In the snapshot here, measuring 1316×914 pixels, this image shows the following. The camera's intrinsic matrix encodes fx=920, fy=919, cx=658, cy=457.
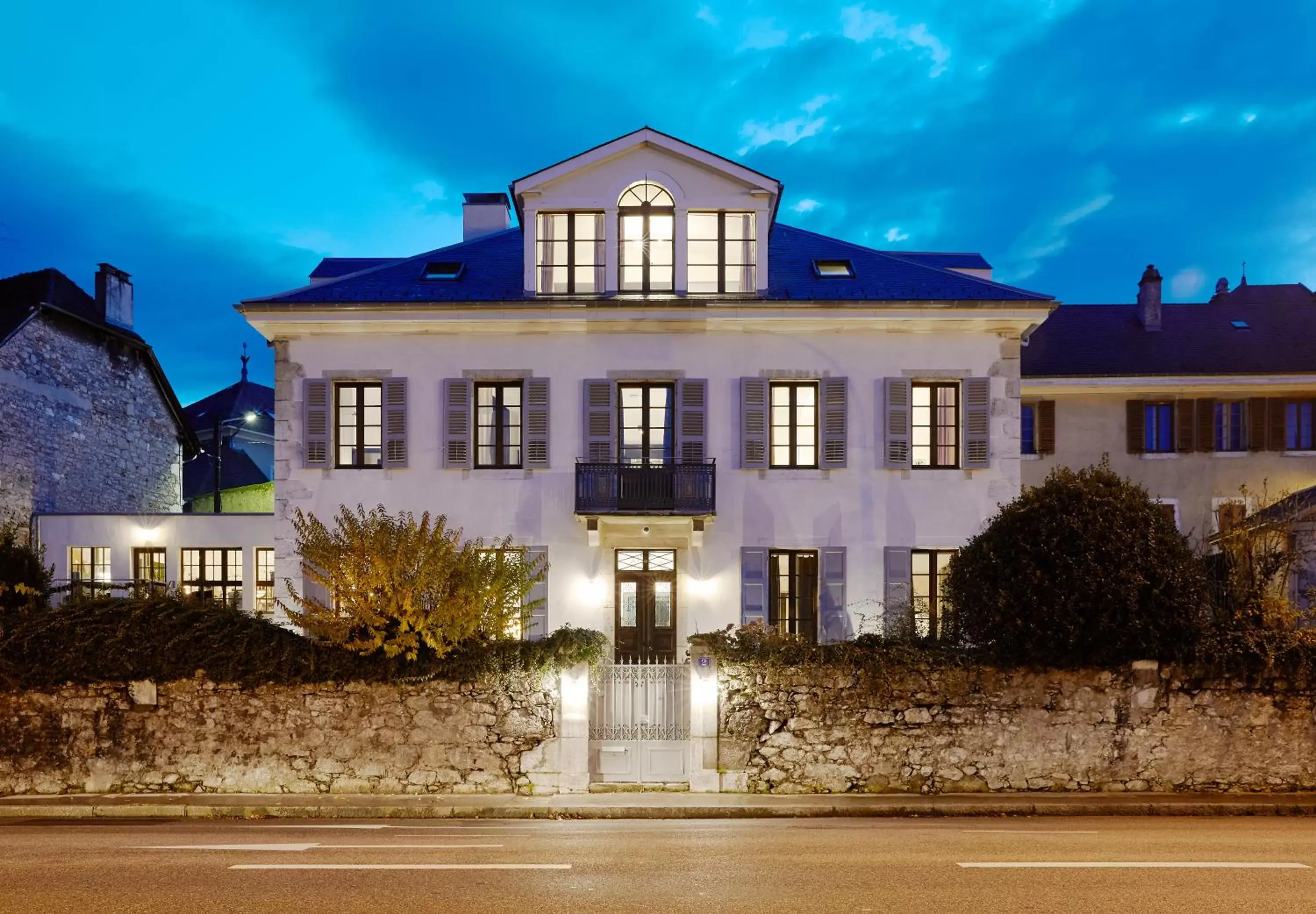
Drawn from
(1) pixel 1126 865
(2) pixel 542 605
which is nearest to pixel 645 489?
(2) pixel 542 605

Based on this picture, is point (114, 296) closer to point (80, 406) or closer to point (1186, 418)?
Answer: point (80, 406)

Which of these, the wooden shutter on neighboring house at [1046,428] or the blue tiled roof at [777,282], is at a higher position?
the blue tiled roof at [777,282]

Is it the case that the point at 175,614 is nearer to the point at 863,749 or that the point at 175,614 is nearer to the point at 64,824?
the point at 64,824


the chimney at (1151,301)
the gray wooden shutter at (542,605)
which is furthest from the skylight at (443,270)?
the chimney at (1151,301)

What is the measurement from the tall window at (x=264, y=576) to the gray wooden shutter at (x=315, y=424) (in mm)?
4233

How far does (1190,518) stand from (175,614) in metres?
21.8

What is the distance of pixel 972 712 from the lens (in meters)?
11.3

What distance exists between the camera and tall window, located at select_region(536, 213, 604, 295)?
17078 mm

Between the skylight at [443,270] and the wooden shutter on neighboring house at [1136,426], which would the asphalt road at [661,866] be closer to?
the skylight at [443,270]

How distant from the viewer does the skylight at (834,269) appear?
1744cm

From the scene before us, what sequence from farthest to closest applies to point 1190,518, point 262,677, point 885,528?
1. point 1190,518
2. point 885,528
3. point 262,677

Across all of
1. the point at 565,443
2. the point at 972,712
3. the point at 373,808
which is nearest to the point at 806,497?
the point at 565,443

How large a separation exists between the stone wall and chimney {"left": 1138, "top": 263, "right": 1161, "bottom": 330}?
1085 inches

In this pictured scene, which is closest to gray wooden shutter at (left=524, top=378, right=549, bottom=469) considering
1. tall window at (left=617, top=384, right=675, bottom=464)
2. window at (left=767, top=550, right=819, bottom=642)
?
tall window at (left=617, top=384, right=675, bottom=464)
